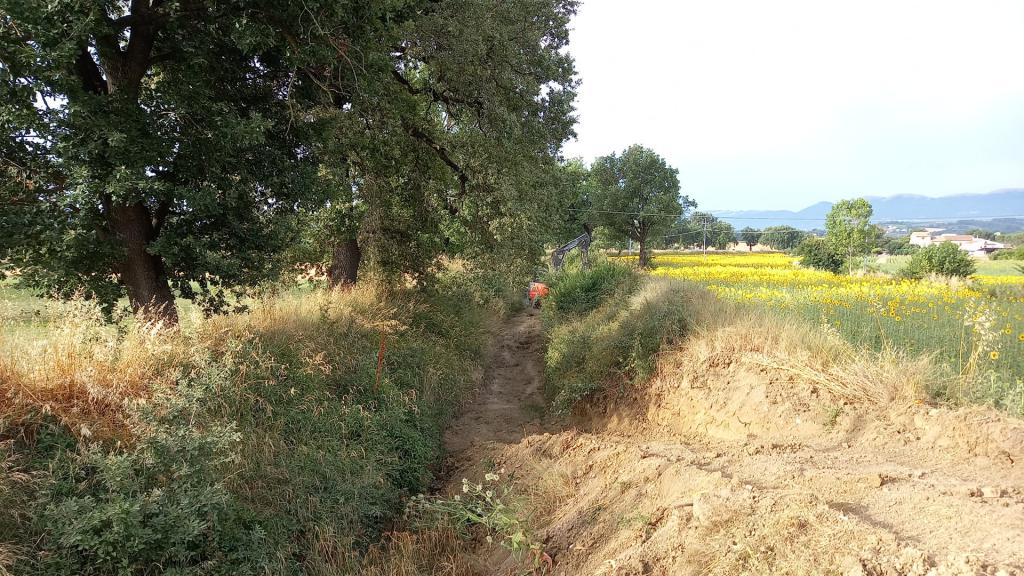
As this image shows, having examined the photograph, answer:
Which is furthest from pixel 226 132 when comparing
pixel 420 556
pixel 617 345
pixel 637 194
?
pixel 637 194

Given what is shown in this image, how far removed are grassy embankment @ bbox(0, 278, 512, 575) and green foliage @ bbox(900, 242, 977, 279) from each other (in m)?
22.4

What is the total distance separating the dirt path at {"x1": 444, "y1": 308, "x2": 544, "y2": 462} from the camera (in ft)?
29.0

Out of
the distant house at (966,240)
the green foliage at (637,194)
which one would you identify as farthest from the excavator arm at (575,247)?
the distant house at (966,240)

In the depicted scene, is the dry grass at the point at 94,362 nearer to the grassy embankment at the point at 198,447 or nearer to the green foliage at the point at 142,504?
the grassy embankment at the point at 198,447

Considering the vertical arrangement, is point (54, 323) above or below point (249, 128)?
below

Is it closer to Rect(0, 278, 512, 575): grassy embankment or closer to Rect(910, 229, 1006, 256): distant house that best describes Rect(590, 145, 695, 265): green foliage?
Rect(910, 229, 1006, 256): distant house

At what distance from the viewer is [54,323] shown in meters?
5.29


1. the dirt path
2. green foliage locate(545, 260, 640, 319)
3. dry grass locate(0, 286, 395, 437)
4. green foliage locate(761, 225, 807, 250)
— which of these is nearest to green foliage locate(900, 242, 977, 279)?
green foliage locate(545, 260, 640, 319)

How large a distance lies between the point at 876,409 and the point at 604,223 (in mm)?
38849

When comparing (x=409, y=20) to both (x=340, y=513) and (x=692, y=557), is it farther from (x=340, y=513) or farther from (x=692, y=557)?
(x=692, y=557)

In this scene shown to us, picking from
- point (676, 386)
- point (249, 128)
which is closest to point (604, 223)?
point (676, 386)

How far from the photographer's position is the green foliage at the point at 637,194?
41.2 m

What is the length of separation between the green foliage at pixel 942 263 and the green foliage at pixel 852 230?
487cm

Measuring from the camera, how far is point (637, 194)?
42.1 m
